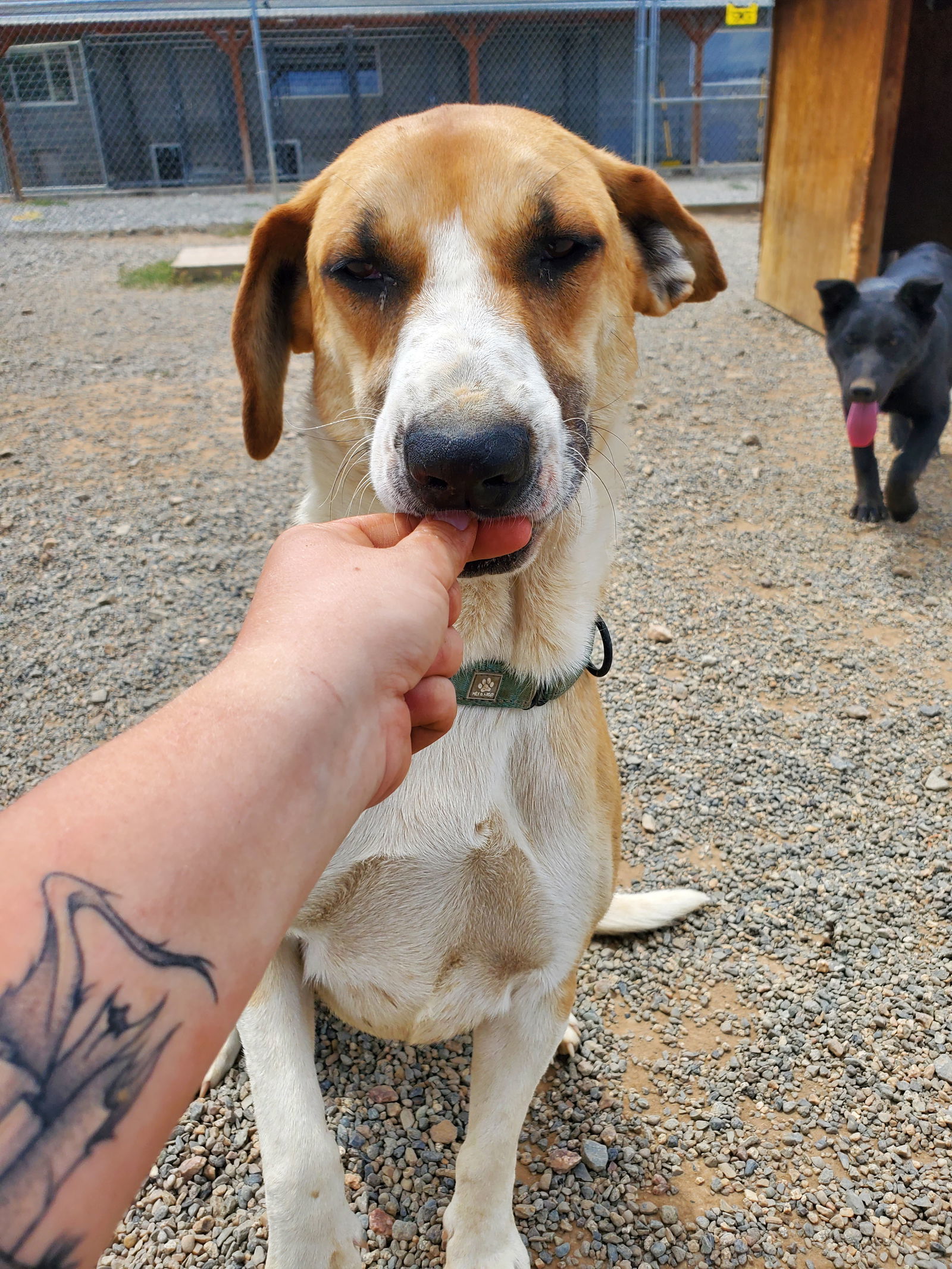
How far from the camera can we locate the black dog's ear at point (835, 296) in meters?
4.68

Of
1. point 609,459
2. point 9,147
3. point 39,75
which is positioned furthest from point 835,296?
point 39,75

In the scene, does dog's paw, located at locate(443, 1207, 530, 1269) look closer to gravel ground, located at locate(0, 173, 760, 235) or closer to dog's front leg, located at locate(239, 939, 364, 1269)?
dog's front leg, located at locate(239, 939, 364, 1269)

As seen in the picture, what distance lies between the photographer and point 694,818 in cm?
288

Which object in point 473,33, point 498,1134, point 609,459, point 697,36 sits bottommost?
point 498,1134

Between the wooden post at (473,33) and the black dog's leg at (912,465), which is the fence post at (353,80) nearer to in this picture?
the wooden post at (473,33)

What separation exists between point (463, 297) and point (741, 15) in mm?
12944

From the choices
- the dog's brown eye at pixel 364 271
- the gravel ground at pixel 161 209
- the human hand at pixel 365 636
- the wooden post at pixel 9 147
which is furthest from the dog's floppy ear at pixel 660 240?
the wooden post at pixel 9 147

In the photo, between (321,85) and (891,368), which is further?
(321,85)

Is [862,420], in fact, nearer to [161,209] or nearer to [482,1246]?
[482,1246]

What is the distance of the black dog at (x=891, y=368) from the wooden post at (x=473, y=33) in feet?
44.7

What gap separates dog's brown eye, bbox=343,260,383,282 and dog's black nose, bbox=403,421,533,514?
20.1 inches

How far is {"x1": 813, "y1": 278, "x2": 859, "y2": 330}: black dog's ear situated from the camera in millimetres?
4680

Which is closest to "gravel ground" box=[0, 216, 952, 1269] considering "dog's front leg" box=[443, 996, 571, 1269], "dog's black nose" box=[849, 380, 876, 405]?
"dog's front leg" box=[443, 996, 571, 1269]

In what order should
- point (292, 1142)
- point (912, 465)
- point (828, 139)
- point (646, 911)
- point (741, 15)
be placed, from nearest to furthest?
point (292, 1142) → point (646, 911) → point (912, 465) → point (828, 139) → point (741, 15)
